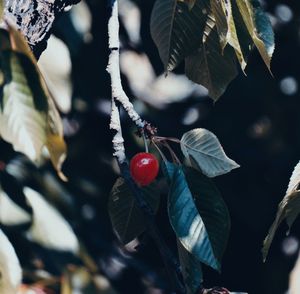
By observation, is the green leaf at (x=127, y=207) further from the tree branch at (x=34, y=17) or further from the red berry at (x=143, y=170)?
the tree branch at (x=34, y=17)

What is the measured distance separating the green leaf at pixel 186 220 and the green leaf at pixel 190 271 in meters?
0.03

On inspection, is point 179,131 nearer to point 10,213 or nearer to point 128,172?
point 10,213

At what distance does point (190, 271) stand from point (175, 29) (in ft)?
1.21

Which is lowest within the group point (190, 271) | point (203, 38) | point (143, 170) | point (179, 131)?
point (179, 131)

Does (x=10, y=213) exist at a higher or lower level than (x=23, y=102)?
lower

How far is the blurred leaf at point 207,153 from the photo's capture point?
1023mm

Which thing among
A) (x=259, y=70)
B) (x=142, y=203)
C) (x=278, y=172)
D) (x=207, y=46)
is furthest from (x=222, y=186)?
(x=142, y=203)

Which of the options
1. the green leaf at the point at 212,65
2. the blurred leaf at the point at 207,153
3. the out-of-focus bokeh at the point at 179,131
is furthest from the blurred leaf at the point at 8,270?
the out-of-focus bokeh at the point at 179,131

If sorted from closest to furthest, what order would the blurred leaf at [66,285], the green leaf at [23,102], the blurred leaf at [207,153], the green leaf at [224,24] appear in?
the green leaf at [23,102] → the green leaf at [224,24] → the blurred leaf at [207,153] → the blurred leaf at [66,285]

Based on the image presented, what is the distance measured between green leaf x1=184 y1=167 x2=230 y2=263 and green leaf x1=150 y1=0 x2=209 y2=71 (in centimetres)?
21

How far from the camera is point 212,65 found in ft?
3.86

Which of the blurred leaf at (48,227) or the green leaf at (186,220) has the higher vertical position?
the green leaf at (186,220)

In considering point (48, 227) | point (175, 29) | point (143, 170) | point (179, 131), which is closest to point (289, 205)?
point (143, 170)

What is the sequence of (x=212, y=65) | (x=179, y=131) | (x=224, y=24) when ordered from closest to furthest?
1. (x=224, y=24)
2. (x=212, y=65)
3. (x=179, y=131)
